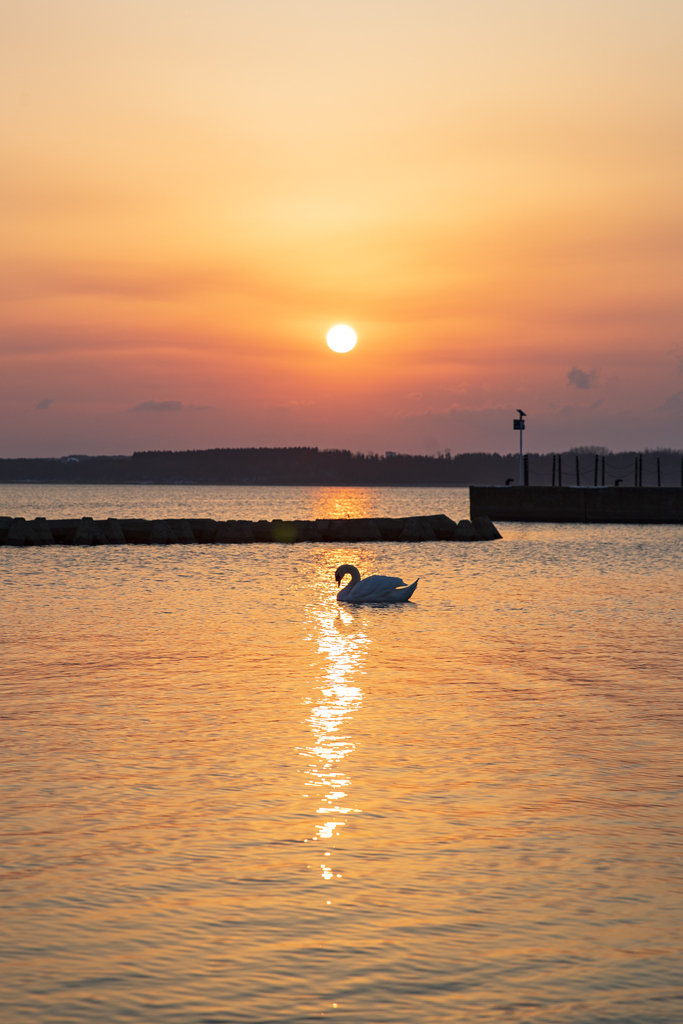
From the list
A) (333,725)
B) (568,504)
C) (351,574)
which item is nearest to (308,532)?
(568,504)

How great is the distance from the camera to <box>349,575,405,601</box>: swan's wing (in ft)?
75.2

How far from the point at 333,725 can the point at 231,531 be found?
37644 mm

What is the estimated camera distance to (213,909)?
607 centimetres

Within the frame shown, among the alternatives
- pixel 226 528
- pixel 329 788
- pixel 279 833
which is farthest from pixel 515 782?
pixel 226 528

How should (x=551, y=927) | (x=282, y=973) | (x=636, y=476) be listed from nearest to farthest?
(x=282, y=973) → (x=551, y=927) → (x=636, y=476)

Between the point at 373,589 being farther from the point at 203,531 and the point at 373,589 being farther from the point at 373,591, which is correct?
the point at 203,531

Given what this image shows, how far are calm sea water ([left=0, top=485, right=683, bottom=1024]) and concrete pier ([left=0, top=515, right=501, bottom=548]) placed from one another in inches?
1087

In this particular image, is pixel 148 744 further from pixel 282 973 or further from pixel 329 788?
pixel 282 973

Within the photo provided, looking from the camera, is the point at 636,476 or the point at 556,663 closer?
the point at 556,663

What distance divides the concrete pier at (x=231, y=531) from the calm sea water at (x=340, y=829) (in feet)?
90.6

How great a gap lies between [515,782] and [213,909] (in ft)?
11.1

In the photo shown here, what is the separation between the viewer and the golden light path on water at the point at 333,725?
26.0ft

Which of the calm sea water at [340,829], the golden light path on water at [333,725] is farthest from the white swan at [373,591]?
the calm sea water at [340,829]

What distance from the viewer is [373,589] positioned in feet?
75.1
